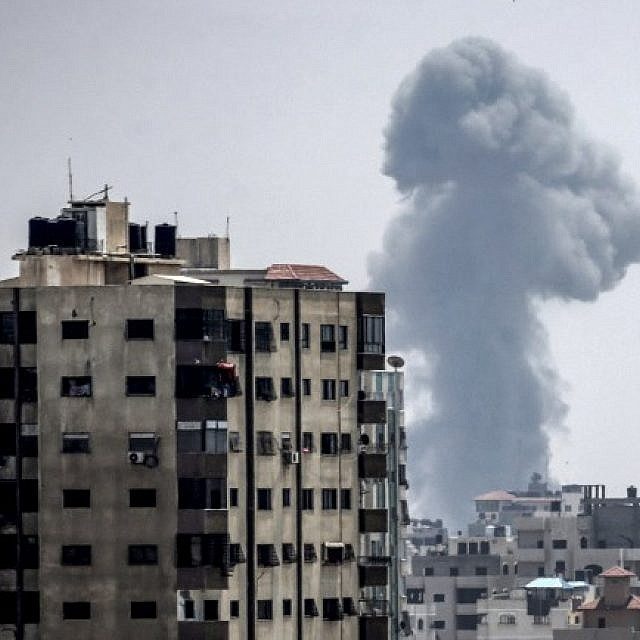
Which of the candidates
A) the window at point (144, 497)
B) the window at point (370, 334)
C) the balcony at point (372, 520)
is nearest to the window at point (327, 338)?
the window at point (370, 334)

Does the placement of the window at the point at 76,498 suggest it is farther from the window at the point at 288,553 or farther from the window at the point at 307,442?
the window at the point at 307,442

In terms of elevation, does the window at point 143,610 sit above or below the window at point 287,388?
below

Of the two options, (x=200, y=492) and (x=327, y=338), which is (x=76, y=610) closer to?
(x=200, y=492)

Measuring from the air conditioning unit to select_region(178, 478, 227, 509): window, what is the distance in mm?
1335

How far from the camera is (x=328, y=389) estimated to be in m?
109

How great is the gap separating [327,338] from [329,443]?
3.35 m

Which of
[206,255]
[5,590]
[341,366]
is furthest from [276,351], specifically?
[206,255]

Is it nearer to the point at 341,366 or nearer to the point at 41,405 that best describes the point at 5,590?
the point at 41,405

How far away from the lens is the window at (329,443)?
108938 millimetres

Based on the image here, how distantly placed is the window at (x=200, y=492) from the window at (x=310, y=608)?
5.79 m

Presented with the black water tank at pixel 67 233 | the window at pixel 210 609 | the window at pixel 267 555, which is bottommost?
the window at pixel 210 609

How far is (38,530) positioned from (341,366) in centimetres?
1244

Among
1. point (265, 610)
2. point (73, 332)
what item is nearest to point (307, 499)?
point (265, 610)

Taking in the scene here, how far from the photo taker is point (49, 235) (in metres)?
112
